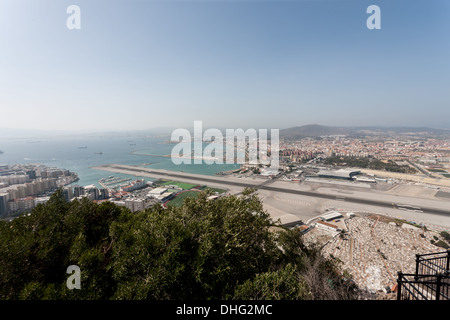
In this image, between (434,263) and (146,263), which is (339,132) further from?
(146,263)

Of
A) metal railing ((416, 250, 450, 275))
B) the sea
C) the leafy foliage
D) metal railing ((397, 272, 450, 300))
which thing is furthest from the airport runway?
metal railing ((397, 272, 450, 300))

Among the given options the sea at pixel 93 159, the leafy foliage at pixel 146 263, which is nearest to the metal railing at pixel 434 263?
the leafy foliage at pixel 146 263

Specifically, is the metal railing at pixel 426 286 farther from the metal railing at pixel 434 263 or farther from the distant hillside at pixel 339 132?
the distant hillside at pixel 339 132

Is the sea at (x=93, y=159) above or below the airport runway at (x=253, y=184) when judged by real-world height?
above

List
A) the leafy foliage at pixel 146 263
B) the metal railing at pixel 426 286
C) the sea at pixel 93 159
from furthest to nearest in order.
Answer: the sea at pixel 93 159
the leafy foliage at pixel 146 263
the metal railing at pixel 426 286

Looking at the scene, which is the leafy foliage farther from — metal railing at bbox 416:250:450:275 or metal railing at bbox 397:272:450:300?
metal railing at bbox 416:250:450:275

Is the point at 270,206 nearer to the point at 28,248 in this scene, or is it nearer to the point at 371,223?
the point at 371,223

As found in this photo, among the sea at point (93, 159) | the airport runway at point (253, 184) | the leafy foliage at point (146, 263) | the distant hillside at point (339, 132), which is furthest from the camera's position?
the distant hillside at point (339, 132)

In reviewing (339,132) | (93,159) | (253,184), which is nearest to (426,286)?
(253,184)

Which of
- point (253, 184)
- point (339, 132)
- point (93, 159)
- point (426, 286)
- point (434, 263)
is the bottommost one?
point (253, 184)

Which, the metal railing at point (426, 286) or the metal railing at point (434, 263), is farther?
the metal railing at point (434, 263)

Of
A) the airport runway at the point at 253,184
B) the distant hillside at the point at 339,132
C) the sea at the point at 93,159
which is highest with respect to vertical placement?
the distant hillside at the point at 339,132
